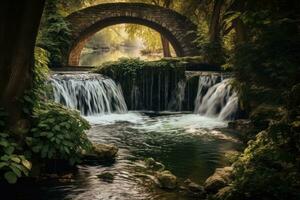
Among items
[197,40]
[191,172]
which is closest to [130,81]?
[197,40]

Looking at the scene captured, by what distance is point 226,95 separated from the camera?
1573 cm

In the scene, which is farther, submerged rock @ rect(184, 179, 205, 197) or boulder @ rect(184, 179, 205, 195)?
boulder @ rect(184, 179, 205, 195)

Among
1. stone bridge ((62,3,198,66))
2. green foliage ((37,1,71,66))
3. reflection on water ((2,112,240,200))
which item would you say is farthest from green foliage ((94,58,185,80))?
stone bridge ((62,3,198,66))

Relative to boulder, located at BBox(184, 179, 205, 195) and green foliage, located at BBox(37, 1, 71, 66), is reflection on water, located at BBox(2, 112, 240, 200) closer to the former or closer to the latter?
boulder, located at BBox(184, 179, 205, 195)

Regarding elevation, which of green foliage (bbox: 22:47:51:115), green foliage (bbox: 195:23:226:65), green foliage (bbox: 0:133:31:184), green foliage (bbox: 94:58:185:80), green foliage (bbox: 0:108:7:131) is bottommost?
green foliage (bbox: 0:133:31:184)

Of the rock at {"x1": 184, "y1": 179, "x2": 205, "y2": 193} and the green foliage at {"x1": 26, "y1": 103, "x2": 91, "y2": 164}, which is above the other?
the green foliage at {"x1": 26, "y1": 103, "x2": 91, "y2": 164}

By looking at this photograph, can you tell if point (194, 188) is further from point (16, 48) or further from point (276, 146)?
point (16, 48)

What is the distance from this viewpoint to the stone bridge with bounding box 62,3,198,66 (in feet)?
76.7

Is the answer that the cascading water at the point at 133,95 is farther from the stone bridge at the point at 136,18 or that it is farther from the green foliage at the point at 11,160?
the green foliage at the point at 11,160

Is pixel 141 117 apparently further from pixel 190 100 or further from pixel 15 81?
pixel 15 81

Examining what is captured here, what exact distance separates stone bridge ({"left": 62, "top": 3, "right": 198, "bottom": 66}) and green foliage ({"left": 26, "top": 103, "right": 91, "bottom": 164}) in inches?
634

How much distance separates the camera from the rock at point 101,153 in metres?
9.12

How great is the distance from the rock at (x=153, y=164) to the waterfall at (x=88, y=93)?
7189mm

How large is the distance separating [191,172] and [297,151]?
153 inches
